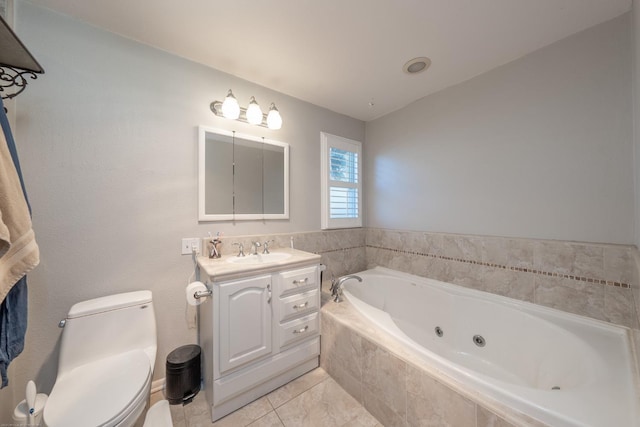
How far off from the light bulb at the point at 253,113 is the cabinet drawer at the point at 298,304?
4.68ft

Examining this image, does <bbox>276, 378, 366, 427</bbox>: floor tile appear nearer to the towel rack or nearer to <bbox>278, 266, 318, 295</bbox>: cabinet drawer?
<bbox>278, 266, 318, 295</bbox>: cabinet drawer

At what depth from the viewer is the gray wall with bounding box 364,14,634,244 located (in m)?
1.25

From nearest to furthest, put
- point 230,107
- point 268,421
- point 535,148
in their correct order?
point 268,421
point 535,148
point 230,107

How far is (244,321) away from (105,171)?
50.1 inches

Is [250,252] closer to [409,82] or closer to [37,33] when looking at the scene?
[37,33]

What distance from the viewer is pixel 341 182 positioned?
8.09 feet

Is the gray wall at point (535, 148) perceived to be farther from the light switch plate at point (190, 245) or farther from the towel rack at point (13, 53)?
the towel rack at point (13, 53)

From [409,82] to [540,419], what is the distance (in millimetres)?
2215

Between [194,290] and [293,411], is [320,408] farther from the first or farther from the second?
[194,290]

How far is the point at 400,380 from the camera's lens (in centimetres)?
114

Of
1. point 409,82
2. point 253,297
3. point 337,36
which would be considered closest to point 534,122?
point 409,82

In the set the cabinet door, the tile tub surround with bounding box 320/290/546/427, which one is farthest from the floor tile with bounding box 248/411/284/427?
the tile tub surround with bounding box 320/290/546/427

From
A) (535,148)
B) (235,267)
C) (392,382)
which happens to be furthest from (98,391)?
(535,148)

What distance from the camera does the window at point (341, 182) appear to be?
2.32m
